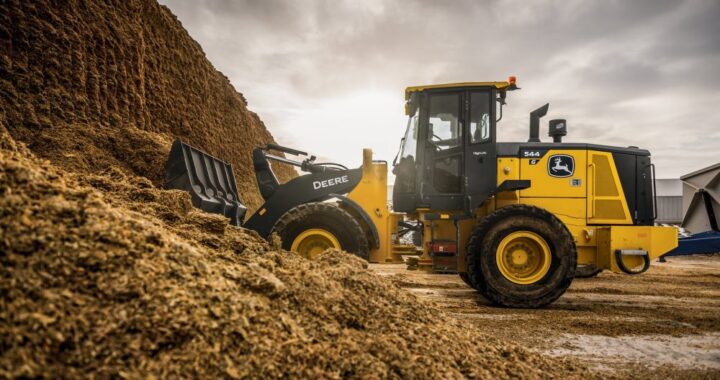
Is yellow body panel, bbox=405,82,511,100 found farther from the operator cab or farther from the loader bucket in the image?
the loader bucket

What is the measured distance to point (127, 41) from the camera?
10258 mm

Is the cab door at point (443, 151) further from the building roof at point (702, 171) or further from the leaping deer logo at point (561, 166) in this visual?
the building roof at point (702, 171)

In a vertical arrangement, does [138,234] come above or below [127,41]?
below

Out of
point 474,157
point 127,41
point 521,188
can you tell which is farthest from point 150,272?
point 127,41

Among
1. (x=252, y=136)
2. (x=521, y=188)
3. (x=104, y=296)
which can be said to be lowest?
(x=104, y=296)

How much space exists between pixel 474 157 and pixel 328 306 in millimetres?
3671

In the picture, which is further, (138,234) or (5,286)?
(138,234)

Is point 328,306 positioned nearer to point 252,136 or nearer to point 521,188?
point 521,188

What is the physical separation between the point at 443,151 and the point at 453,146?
14 cm

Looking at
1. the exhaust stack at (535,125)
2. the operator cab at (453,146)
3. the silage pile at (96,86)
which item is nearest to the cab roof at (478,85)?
the operator cab at (453,146)

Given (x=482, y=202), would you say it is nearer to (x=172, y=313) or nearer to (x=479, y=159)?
(x=479, y=159)

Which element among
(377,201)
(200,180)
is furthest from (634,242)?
(200,180)

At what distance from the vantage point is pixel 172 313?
5.98 ft

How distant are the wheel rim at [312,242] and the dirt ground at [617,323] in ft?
5.28
